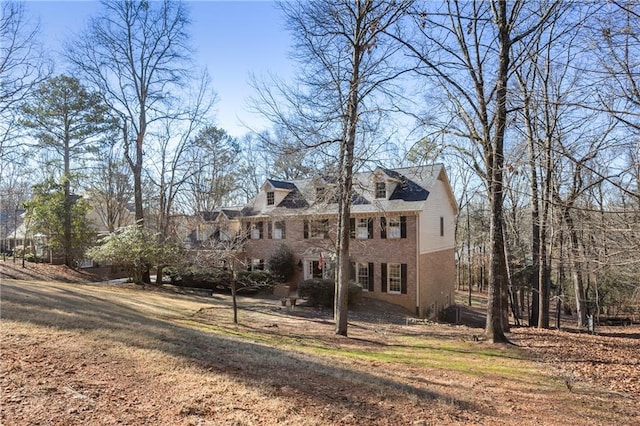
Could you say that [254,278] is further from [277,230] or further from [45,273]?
[45,273]

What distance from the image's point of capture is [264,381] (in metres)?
5.25

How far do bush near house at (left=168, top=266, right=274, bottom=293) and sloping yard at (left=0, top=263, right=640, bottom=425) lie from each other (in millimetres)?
12761

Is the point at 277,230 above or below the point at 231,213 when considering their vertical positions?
below

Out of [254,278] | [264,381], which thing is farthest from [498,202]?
[254,278]

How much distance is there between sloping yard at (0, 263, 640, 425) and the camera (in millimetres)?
4199

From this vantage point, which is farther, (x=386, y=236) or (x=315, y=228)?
(x=315, y=228)

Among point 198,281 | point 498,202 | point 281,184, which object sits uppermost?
point 281,184

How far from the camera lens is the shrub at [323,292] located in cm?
1891

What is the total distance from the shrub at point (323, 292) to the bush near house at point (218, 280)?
299 centimetres

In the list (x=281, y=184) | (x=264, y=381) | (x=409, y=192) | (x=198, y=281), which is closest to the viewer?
(x=264, y=381)

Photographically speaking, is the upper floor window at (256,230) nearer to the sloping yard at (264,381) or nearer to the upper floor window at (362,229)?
the upper floor window at (362,229)

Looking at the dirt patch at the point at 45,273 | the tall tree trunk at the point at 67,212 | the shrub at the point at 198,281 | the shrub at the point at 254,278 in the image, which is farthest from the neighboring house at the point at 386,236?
the tall tree trunk at the point at 67,212

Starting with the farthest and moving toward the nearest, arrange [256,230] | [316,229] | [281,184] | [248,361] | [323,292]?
[256,230] < [281,184] < [316,229] < [323,292] < [248,361]

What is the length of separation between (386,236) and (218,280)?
31.6ft
